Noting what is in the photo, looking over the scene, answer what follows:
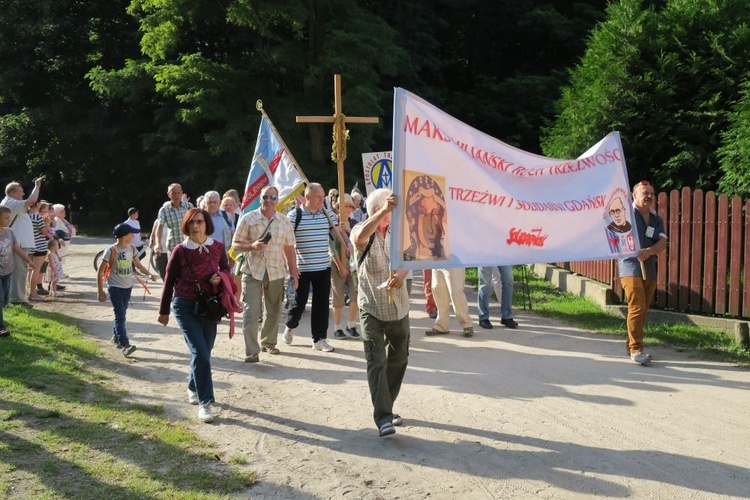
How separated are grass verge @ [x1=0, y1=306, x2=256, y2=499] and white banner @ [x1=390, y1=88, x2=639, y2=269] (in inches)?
82.8

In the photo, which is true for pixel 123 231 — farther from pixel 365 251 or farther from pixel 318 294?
pixel 365 251

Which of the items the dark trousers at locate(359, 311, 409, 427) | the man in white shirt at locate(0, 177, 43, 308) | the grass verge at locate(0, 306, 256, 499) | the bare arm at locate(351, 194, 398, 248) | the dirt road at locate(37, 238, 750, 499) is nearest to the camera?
the grass verge at locate(0, 306, 256, 499)

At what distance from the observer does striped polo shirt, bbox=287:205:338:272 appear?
886cm

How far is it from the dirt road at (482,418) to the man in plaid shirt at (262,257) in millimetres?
518

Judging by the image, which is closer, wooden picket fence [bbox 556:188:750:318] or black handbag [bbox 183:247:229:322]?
black handbag [bbox 183:247:229:322]

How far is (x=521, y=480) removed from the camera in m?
4.86

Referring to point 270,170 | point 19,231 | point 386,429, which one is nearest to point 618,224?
point 386,429

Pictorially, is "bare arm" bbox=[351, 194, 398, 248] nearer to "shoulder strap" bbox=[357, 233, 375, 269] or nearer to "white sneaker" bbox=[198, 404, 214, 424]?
"shoulder strap" bbox=[357, 233, 375, 269]

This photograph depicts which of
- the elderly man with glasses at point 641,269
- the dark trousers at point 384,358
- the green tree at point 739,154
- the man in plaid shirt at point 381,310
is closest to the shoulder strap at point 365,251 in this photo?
the man in plaid shirt at point 381,310

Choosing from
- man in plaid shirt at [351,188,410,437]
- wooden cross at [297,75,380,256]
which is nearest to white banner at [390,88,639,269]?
man in plaid shirt at [351,188,410,437]

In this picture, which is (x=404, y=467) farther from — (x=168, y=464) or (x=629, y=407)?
(x=629, y=407)

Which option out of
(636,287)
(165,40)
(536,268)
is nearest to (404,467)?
(636,287)

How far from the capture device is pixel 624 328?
9.95 metres

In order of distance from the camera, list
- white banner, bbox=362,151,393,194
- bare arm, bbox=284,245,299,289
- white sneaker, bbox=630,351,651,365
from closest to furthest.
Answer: white sneaker, bbox=630,351,651,365, bare arm, bbox=284,245,299,289, white banner, bbox=362,151,393,194
